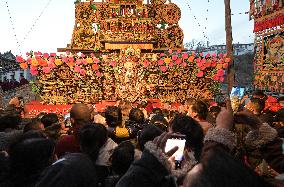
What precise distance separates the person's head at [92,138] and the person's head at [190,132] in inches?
40.8

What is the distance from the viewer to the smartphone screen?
99.3 inches

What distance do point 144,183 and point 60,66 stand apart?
573 inches

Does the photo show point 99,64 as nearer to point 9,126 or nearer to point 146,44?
point 146,44

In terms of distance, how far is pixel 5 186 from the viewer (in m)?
2.65

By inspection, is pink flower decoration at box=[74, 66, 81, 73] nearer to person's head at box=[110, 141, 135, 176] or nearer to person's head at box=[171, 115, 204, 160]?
person's head at box=[110, 141, 135, 176]

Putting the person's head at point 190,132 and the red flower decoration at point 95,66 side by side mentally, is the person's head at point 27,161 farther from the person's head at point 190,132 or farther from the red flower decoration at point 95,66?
the red flower decoration at point 95,66

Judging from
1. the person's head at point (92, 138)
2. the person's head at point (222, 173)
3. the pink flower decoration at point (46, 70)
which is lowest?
the person's head at point (92, 138)

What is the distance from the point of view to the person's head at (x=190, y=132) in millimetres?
3248

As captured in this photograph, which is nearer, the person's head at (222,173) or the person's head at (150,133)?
the person's head at (222,173)

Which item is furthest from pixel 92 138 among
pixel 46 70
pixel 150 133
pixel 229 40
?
pixel 229 40

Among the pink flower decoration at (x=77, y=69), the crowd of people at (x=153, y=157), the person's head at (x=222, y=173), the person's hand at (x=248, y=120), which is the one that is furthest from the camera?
the pink flower decoration at (x=77, y=69)

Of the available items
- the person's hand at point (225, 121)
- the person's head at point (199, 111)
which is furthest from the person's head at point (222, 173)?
the person's head at point (199, 111)

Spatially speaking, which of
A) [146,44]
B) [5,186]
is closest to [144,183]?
[5,186]

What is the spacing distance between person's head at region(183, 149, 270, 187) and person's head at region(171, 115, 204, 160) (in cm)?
171
